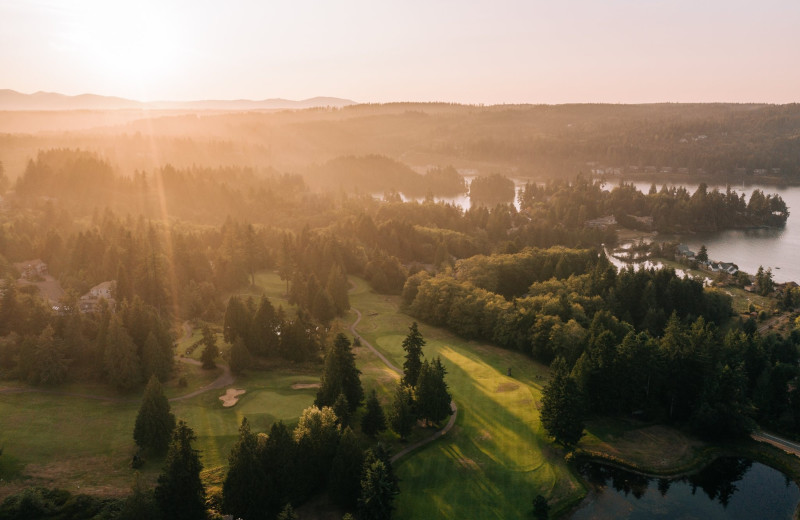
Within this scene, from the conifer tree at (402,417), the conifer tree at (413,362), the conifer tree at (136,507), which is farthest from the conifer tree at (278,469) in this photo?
the conifer tree at (413,362)

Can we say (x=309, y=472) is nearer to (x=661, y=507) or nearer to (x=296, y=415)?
(x=296, y=415)

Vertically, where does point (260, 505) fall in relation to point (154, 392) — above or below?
below

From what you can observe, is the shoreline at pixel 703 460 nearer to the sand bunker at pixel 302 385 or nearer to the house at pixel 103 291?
the sand bunker at pixel 302 385

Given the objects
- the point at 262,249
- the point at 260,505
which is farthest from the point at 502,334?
the point at 262,249

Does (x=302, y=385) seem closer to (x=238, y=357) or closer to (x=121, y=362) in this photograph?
(x=238, y=357)

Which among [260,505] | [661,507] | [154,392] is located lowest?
[661,507]

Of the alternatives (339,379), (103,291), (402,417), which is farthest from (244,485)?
(103,291)

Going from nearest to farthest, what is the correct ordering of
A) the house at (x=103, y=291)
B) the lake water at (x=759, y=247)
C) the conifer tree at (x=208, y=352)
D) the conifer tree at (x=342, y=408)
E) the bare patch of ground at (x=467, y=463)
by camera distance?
1. the bare patch of ground at (x=467, y=463)
2. the conifer tree at (x=342, y=408)
3. the conifer tree at (x=208, y=352)
4. the house at (x=103, y=291)
5. the lake water at (x=759, y=247)

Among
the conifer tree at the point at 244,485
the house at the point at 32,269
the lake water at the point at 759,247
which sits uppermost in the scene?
the house at the point at 32,269
